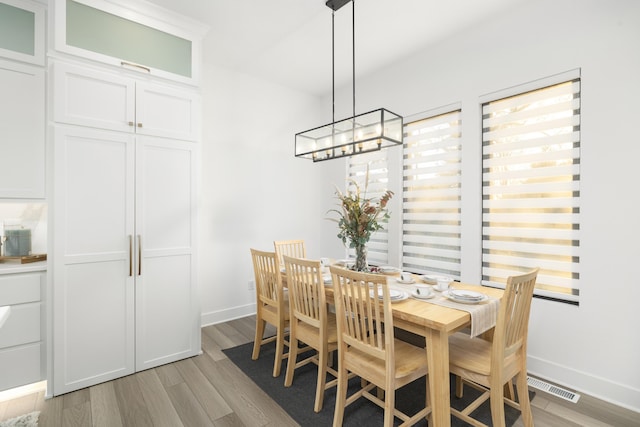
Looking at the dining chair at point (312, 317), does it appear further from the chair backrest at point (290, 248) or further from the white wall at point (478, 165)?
the white wall at point (478, 165)

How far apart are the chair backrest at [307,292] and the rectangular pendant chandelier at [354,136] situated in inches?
39.4

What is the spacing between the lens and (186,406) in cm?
220

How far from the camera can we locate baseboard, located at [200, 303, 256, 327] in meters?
3.72

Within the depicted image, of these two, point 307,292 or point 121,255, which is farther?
point 121,255

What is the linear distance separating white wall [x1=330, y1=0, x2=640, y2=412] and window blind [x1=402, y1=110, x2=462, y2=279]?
698mm

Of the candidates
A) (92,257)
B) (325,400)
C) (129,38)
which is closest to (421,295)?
(325,400)

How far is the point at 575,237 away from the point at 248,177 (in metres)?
3.45

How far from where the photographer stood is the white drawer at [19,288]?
2.22 meters

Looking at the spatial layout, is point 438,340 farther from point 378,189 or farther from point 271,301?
point 378,189

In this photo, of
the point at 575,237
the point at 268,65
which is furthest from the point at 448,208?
the point at 268,65

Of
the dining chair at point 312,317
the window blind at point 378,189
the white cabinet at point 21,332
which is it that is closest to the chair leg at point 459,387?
the dining chair at point 312,317

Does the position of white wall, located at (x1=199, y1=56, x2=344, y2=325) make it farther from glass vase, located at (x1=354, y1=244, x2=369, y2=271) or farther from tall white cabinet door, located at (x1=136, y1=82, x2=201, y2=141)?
glass vase, located at (x1=354, y1=244, x2=369, y2=271)

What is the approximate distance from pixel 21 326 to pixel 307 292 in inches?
84.0

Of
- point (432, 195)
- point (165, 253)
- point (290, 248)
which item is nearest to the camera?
point (165, 253)
